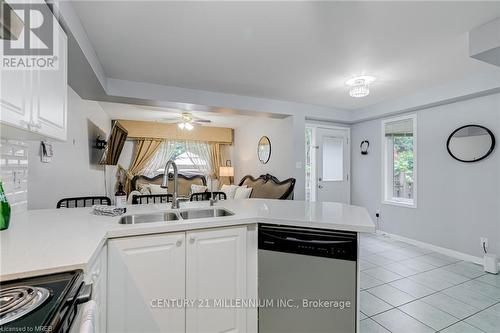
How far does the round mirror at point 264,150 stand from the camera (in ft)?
16.6

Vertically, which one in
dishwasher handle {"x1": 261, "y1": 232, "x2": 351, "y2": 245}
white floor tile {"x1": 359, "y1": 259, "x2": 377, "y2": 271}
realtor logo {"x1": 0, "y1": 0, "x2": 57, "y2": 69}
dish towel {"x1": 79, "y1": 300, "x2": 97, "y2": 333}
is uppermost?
realtor logo {"x1": 0, "y1": 0, "x2": 57, "y2": 69}

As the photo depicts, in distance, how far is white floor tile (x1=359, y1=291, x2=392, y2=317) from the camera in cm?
209

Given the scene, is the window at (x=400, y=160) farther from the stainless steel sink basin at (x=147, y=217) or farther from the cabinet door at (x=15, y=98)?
the cabinet door at (x=15, y=98)

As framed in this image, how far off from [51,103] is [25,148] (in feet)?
2.25

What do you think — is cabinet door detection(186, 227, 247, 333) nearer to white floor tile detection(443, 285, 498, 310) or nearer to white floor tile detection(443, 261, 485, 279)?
white floor tile detection(443, 285, 498, 310)

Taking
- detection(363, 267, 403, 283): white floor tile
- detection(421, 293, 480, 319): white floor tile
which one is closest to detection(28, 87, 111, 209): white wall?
detection(363, 267, 403, 283): white floor tile

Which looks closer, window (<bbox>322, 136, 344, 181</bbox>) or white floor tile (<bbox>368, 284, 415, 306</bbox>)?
white floor tile (<bbox>368, 284, 415, 306</bbox>)

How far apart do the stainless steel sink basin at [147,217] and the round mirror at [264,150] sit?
3313 mm

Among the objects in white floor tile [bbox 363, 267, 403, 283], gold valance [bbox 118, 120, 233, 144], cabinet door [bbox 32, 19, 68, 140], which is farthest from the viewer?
gold valance [bbox 118, 120, 233, 144]

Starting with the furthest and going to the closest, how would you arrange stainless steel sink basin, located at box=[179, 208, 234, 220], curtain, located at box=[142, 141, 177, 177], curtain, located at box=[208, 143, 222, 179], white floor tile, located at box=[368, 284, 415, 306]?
1. curtain, located at box=[208, 143, 222, 179]
2. curtain, located at box=[142, 141, 177, 177]
3. white floor tile, located at box=[368, 284, 415, 306]
4. stainless steel sink basin, located at box=[179, 208, 234, 220]

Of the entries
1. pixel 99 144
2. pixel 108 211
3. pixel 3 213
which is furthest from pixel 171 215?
pixel 99 144

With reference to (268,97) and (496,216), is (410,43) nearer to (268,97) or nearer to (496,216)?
(268,97)

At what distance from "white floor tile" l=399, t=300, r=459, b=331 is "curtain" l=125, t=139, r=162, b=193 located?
5.91m

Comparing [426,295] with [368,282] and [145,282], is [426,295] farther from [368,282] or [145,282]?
[145,282]
